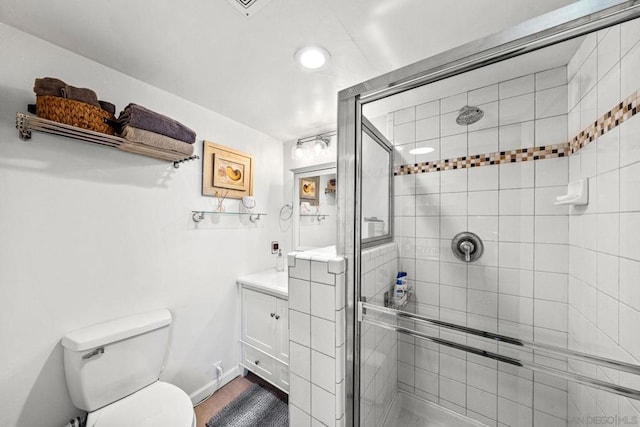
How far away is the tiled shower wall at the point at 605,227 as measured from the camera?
70 centimetres

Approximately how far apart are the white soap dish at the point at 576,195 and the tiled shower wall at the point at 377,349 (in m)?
0.68

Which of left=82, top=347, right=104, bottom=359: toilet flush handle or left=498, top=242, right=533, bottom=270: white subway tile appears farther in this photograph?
left=82, top=347, right=104, bottom=359: toilet flush handle

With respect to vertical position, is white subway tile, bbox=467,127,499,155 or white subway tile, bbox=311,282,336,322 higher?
white subway tile, bbox=467,127,499,155

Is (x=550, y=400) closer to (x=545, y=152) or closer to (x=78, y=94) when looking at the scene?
(x=545, y=152)

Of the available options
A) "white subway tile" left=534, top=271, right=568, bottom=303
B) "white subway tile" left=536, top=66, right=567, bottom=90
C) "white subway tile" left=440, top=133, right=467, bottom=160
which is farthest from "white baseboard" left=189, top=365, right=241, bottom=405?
"white subway tile" left=536, top=66, right=567, bottom=90

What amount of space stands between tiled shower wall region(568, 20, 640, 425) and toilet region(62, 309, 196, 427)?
162 cm

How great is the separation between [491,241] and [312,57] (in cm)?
126

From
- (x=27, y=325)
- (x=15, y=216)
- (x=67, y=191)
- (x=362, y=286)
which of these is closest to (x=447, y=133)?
(x=362, y=286)

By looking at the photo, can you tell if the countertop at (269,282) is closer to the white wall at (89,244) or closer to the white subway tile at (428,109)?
the white wall at (89,244)

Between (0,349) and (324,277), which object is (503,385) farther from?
(0,349)

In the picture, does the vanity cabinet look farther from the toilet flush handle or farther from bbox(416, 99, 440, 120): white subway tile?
bbox(416, 99, 440, 120): white subway tile

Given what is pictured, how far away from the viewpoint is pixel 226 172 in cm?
185

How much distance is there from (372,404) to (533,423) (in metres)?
0.74

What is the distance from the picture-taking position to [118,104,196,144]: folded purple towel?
3.78ft
